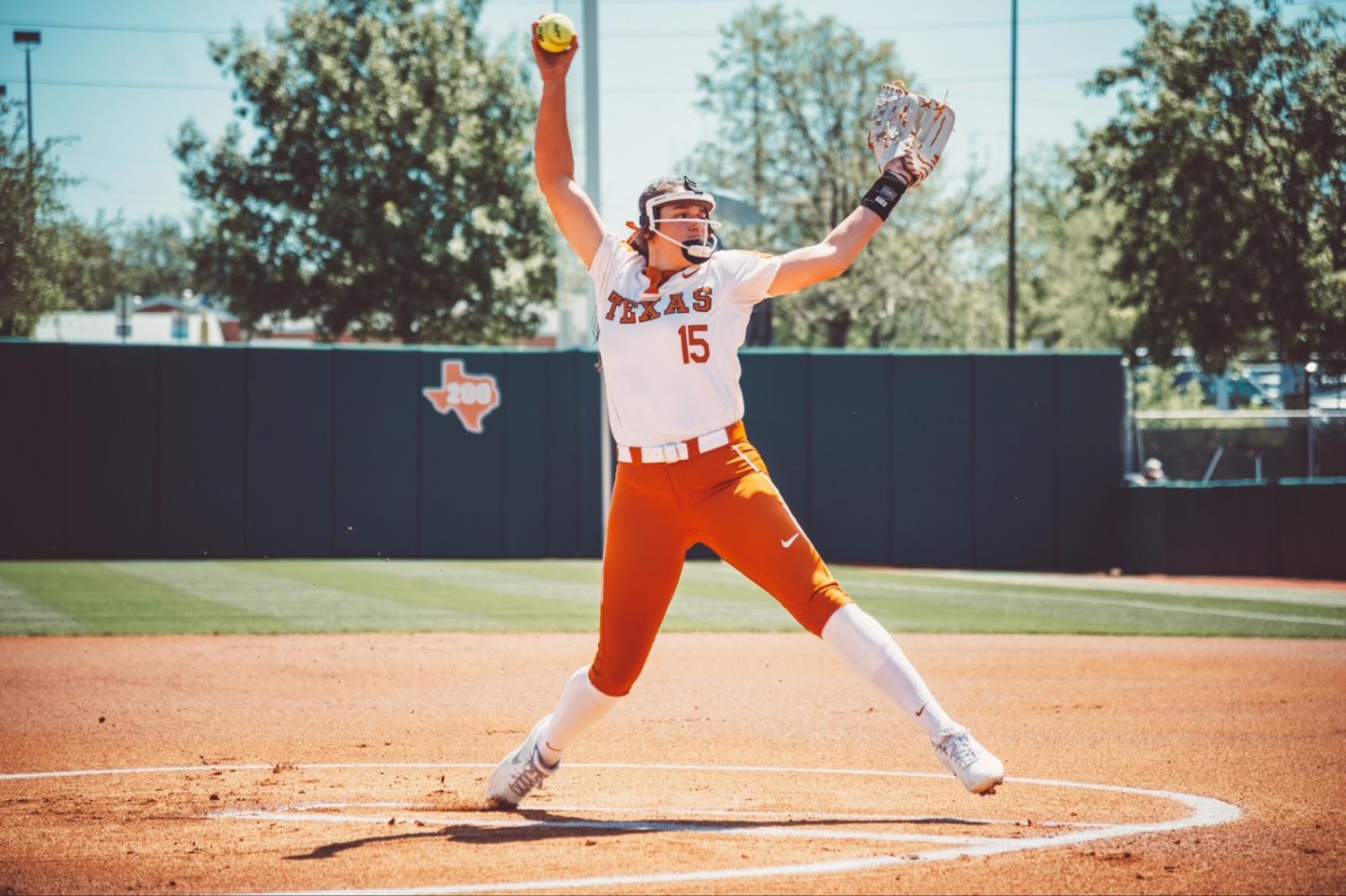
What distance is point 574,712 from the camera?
17.5ft

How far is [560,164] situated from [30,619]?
931 centimetres

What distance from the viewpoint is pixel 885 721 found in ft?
26.9

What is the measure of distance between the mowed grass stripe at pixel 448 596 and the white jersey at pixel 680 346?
7.94 metres

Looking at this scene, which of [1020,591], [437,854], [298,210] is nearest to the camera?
[437,854]

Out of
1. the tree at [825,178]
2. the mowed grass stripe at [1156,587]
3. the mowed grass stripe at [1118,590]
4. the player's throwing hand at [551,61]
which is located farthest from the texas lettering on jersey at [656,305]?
the tree at [825,178]

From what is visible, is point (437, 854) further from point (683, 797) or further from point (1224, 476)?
point (1224, 476)

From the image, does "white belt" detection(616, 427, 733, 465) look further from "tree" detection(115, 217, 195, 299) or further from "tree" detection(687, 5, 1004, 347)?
"tree" detection(115, 217, 195, 299)

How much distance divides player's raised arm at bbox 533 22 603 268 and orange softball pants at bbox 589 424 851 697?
93 centimetres

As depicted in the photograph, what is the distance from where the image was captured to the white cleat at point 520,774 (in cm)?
548

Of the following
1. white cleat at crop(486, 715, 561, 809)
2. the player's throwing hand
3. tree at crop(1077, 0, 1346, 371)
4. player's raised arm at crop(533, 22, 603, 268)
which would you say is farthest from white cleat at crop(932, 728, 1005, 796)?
tree at crop(1077, 0, 1346, 371)

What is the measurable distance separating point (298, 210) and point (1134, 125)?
61.4 feet

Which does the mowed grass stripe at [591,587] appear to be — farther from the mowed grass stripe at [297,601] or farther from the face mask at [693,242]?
the face mask at [693,242]

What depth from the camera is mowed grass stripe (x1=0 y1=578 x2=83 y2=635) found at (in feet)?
39.5

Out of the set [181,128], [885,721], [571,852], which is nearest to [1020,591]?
[885,721]
